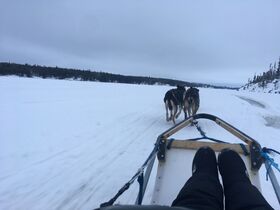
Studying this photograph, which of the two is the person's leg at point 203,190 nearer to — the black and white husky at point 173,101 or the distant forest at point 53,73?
the black and white husky at point 173,101

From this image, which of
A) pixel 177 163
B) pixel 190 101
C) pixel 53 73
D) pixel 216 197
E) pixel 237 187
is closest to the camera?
pixel 216 197

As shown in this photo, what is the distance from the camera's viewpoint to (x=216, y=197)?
211 cm

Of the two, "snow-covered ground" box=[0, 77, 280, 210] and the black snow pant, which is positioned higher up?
the black snow pant

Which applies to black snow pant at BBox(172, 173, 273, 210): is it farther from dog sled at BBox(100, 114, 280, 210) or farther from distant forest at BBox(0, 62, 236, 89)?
distant forest at BBox(0, 62, 236, 89)

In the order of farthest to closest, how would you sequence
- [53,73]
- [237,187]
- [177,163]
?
1. [53,73]
2. [177,163]
3. [237,187]

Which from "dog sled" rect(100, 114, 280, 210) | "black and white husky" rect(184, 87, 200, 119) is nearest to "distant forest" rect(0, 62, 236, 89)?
"black and white husky" rect(184, 87, 200, 119)

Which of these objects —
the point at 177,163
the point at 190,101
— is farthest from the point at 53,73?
the point at 177,163

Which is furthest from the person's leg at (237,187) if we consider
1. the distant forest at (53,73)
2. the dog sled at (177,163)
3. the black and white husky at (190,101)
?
the distant forest at (53,73)

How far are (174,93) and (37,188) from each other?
6.73m

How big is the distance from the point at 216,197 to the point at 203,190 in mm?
91

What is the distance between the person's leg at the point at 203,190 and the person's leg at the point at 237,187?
0.21 feet

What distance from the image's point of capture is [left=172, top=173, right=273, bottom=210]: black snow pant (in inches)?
75.9

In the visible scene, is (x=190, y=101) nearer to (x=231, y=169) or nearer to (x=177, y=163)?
(x=177, y=163)

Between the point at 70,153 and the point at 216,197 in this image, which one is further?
the point at 70,153
